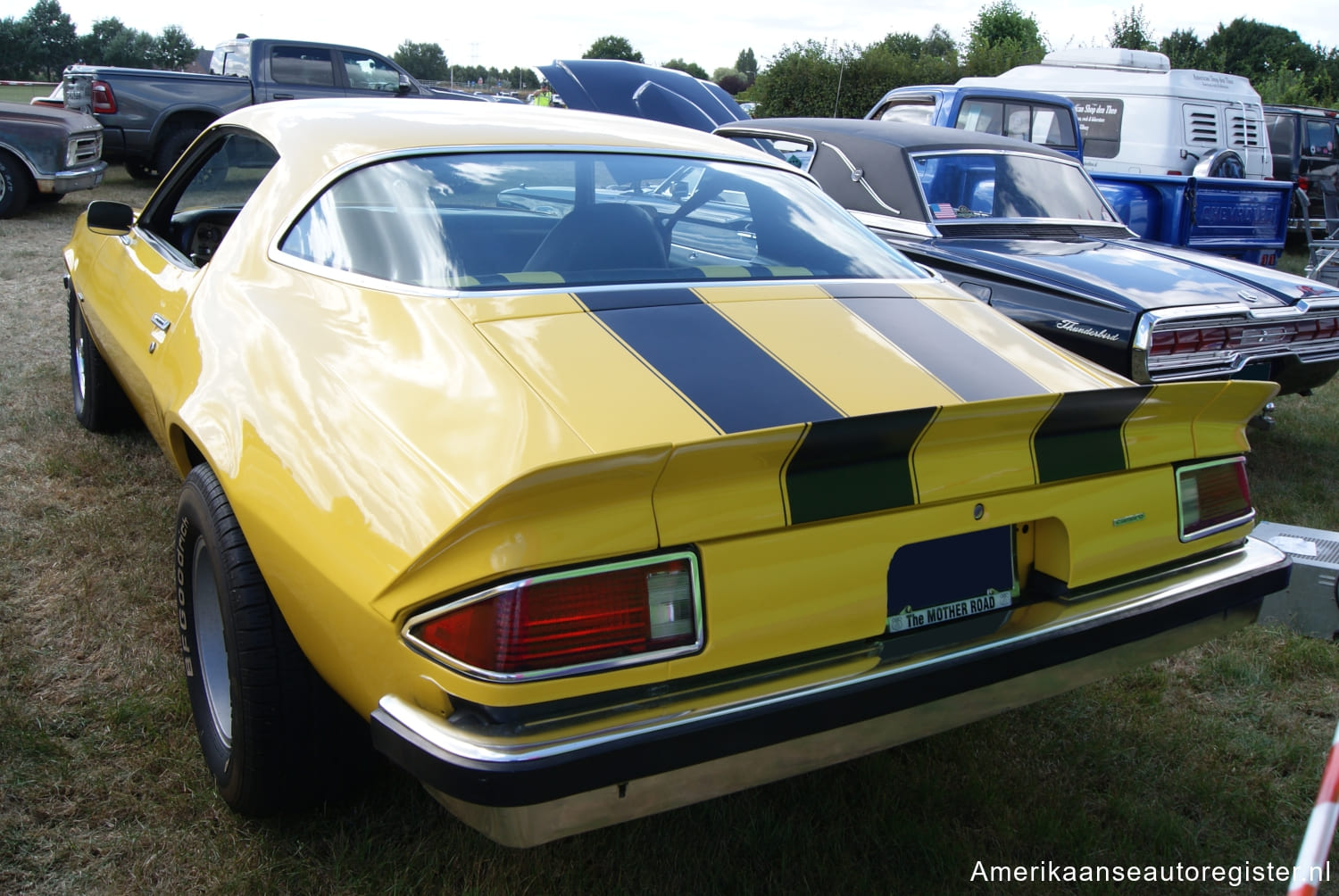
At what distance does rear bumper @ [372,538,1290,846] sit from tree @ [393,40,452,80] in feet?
222

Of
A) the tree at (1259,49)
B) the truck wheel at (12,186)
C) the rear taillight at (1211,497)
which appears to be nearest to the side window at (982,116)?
the rear taillight at (1211,497)

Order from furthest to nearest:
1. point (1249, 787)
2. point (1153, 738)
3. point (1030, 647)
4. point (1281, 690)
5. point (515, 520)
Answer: point (1281, 690)
point (1153, 738)
point (1249, 787)
point (1030, 647)
point (515, 520)

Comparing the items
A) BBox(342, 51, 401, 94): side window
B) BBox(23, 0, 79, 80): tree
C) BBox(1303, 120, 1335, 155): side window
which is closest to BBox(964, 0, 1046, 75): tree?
BBox(1303, 120, 1335, 155): side window

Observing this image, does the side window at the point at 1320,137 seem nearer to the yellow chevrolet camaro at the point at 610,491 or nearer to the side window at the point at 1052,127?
the side window at the point at 1052,127

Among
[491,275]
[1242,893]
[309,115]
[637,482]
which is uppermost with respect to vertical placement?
[309,115]

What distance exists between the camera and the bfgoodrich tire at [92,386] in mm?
3709

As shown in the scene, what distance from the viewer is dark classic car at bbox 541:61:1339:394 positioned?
392cm

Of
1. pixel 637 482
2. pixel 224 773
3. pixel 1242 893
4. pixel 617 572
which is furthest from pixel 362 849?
pixel 1242 893

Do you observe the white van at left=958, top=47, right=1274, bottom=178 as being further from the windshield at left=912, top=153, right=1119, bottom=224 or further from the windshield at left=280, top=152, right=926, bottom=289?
the windshield at left=280, top=152, right=926, bottom=289

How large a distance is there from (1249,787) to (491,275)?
81.3 inches

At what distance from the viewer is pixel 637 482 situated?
136 centimetres

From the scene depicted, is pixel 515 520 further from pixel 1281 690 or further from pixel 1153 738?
pixel 1281 690

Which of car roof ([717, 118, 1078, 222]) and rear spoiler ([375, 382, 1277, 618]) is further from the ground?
car roof ([717, 118, 1078, 222])

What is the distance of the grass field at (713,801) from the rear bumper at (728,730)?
0.43m
